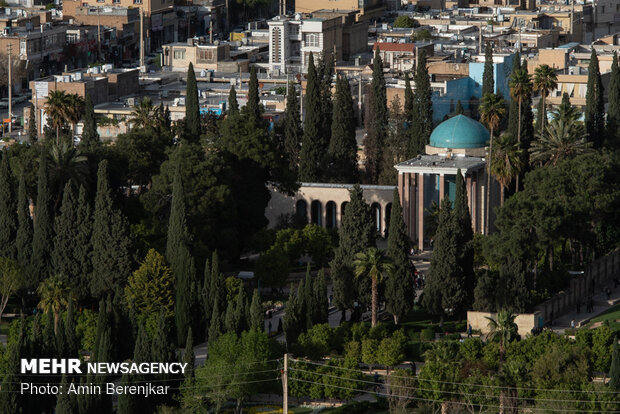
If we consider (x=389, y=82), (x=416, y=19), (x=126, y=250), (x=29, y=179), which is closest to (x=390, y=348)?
(x=126, y=250)

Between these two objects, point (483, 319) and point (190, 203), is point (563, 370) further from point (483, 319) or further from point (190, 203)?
point (190, 203)

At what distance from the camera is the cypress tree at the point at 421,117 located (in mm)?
105750

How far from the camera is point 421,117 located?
106 meters

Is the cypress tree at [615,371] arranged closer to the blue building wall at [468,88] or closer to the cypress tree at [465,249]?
the cypress tree at [465,249]

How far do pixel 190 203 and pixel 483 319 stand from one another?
17669mm

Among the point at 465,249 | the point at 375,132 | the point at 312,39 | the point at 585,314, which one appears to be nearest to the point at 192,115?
the point at 375,132

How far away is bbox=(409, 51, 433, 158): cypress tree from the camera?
347ft

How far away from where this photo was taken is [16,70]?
520 ft

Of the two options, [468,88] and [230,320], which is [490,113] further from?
[468,88]

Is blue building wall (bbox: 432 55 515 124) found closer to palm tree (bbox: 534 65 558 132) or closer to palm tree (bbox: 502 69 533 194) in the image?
palm tree (bbox: 534 65 558 132)

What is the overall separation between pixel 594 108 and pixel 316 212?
17.2 m

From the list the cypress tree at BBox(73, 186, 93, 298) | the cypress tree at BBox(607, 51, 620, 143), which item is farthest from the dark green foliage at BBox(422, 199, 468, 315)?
the cypress tree at BBox(607, 51, 620, 143)

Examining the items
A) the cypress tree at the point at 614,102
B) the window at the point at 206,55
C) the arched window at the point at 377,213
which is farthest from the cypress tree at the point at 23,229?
the window at the point at 206,55

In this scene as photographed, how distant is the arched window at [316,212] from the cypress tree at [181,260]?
51.5ft
